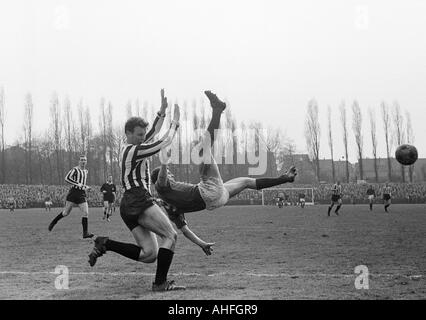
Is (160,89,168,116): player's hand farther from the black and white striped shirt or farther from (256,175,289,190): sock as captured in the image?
(256,175,289,190): sock

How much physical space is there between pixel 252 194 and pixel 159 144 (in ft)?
167

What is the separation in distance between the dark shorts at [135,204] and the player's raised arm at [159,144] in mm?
486

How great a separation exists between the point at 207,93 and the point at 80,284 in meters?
3.28

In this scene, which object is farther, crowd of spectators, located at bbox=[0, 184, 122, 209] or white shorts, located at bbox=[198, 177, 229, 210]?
crowd of spectators, located at bbox=[0, 184, 122, 209]

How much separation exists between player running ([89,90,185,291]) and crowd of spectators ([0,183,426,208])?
45.0m

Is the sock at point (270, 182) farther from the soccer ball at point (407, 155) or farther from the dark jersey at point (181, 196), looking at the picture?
the soccer ball at point (407, 155)

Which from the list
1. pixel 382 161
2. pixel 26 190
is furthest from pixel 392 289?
pixel 382 161

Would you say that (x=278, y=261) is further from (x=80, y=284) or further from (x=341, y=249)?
(x=80, y=284)

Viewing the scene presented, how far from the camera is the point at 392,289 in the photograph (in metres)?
6.53

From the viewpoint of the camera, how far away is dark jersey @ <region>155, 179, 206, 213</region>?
7.05 metres

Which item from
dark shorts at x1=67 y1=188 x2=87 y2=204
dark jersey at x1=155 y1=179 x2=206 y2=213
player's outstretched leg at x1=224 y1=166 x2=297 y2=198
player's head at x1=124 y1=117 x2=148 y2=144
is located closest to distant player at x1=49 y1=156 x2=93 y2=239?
dark shorts at x1=67 y1=188 x2=87 y2=204

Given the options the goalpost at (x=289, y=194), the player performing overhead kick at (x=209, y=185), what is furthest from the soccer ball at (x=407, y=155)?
the goalpost at (x=289, y=194)

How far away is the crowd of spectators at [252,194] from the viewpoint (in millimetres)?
52719

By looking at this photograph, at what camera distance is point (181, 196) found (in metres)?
7.14
